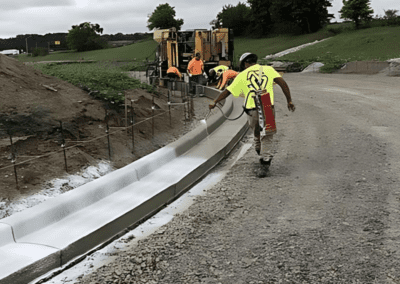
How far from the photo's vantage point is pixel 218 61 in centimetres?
2302

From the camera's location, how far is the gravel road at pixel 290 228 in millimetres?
4066

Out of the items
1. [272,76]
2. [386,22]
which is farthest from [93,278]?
[386,22]

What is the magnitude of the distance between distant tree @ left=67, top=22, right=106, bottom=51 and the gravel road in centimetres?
10255

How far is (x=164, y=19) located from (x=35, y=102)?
11880 centimetres

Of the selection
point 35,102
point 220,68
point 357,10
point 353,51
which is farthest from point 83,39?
point 35,102

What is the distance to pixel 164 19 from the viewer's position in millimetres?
124875

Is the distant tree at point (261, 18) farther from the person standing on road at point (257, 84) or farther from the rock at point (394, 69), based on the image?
the person standing on road at point (257, 84)

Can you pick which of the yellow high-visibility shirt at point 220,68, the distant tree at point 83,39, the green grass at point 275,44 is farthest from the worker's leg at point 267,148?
the distant tree at point 83,39

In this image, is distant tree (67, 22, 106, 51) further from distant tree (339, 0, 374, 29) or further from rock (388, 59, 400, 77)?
rock (388, 59, 400, 77)

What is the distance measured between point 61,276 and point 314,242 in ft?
7.46

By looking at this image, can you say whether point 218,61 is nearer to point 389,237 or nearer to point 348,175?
point 348,175

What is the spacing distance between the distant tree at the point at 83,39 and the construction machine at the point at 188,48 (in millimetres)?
86311

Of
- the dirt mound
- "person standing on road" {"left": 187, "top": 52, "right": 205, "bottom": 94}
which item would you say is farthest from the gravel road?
"person standing on road" {"left": 187, "top": 52, "right": 205, "bottom": 94}

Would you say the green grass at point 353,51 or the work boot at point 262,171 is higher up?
the green grass at point 353,51
